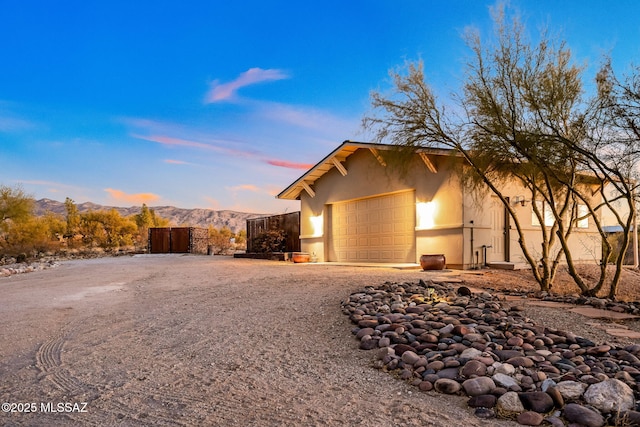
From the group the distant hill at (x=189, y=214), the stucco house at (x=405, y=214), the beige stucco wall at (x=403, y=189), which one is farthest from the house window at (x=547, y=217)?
the distant hill at (x=189, y=214)

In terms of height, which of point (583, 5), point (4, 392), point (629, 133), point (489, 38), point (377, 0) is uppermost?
point (377, 0)

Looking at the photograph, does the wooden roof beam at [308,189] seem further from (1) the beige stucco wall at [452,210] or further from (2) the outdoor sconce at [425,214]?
(2) the outdoor sconce at [425,214]

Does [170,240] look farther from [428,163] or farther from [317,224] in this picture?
[428,163]

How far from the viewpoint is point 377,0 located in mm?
9250

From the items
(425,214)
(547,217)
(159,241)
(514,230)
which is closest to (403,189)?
(425,214)

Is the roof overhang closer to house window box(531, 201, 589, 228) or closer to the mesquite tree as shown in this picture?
the mesquite tree

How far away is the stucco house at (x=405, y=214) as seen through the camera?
10.7 m

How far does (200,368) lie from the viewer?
3236 millimetres

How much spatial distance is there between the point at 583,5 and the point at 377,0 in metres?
4.09

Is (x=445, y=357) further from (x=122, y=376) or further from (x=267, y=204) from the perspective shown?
(x=267, y=204)

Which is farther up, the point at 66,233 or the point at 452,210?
the point at 452,210

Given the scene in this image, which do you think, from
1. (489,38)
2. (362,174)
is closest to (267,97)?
(362,174)

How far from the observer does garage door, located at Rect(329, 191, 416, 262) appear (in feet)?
40.9

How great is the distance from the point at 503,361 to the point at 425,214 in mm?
8650
